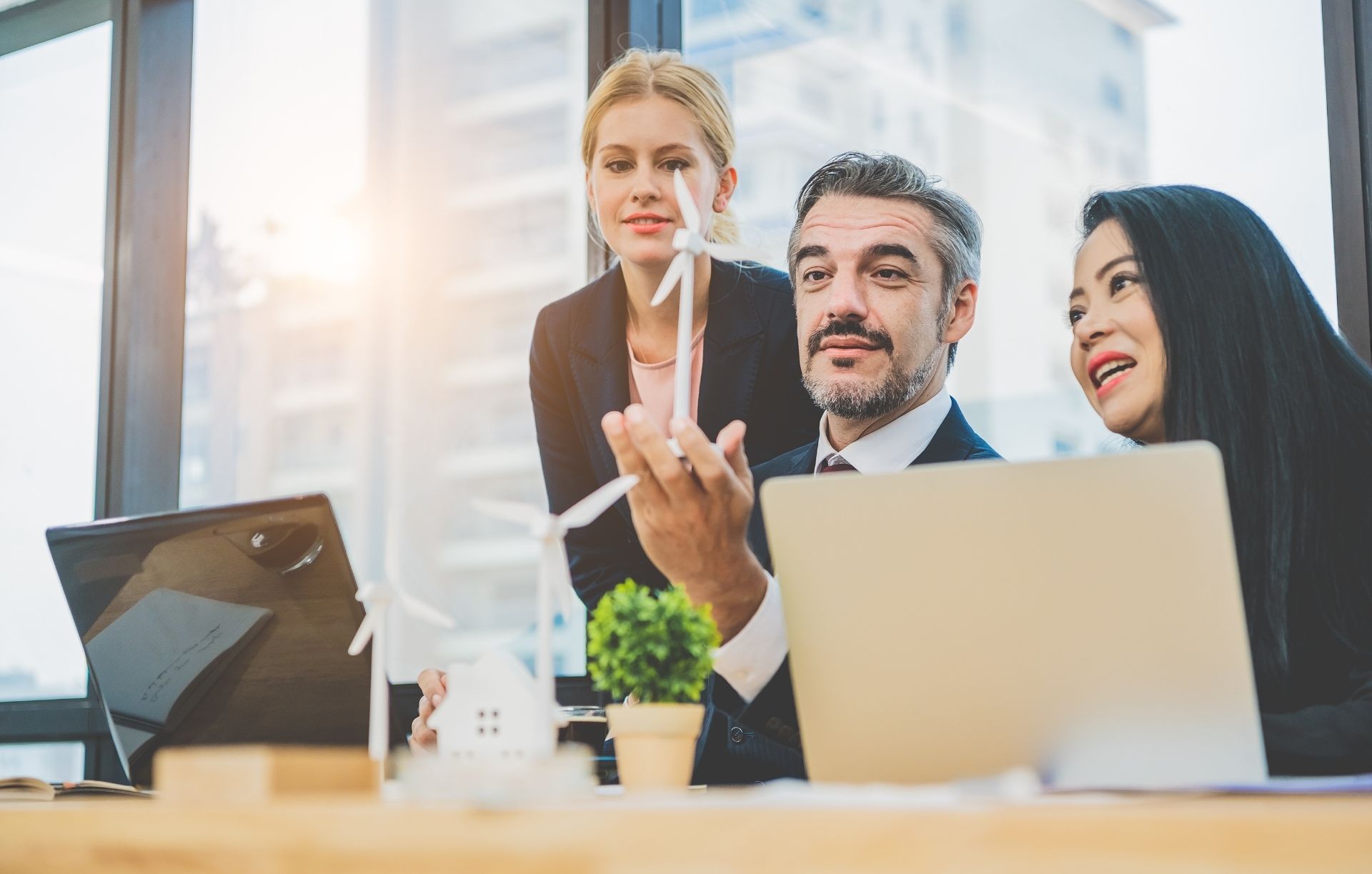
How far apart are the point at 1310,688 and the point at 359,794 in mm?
1194

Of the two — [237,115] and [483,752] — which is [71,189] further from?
[483,752]

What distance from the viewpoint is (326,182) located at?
150 inches

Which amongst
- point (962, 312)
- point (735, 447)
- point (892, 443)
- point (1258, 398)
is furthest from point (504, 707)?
point (962, 312)

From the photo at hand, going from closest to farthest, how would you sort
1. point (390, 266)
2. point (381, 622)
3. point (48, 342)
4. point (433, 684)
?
point (381, 622) < point (433, 684) < point (390, 266) < point (48, 342)

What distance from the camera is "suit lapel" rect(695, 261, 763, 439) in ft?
9.03

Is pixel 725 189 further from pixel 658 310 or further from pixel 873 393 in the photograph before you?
pixel 873 393

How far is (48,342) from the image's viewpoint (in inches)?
154

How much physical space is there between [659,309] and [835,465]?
60 centimetres

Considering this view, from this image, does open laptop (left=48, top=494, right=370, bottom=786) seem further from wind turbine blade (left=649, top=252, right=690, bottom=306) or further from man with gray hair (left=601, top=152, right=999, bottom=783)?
man with gray hair (left=601, top=152, right=999, bottom=783)

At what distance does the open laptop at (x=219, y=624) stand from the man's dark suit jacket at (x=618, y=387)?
3.82 feet

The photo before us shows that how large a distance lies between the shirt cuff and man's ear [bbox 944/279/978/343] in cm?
98

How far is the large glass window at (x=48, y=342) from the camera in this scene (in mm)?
3756

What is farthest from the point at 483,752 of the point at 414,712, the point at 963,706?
the point at 414,712

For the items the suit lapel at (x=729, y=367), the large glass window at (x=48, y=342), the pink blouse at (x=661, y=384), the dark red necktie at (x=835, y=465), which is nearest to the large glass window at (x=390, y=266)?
the large glass window at (x=48, y=342)
